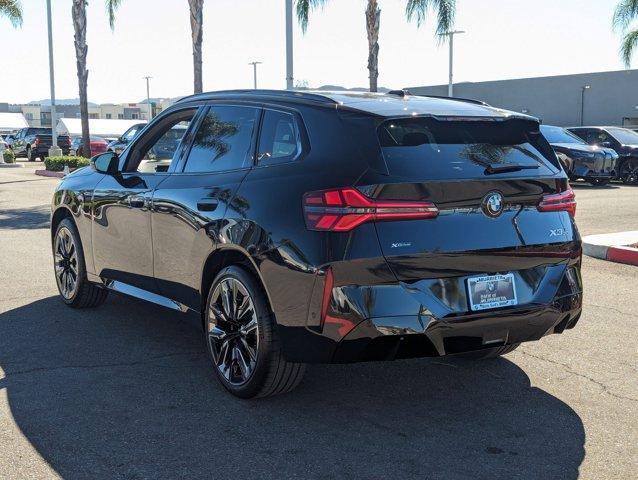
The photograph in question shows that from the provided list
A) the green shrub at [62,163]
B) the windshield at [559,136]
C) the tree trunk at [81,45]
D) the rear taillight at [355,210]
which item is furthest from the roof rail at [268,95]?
the tree trunk at [81,45]

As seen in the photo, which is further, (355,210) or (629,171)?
(629,171)

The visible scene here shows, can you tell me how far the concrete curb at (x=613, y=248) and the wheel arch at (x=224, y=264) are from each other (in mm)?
6387

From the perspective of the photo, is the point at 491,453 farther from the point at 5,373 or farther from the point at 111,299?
the point at 111,299

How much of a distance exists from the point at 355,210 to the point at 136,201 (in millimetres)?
2330

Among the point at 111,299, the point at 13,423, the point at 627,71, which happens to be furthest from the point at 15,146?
the point at 13,423

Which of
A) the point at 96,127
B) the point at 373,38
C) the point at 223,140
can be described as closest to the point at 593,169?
the point at 373,38

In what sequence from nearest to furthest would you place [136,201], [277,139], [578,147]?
1. [277,139]
2. [136,201]
3. [578,147]

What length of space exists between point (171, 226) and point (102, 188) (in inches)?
51.6

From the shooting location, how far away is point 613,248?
1007 cm

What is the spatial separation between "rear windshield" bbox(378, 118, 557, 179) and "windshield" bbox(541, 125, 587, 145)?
746 inches

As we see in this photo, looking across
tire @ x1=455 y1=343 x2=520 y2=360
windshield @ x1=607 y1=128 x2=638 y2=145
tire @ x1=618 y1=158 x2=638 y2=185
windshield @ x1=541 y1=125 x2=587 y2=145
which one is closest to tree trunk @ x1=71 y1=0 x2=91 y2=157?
windshield @ x1=541 y1=125 x2=587 y2=145

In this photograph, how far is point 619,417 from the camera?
459 centimetres

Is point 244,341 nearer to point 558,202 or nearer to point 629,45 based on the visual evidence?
point 558,202

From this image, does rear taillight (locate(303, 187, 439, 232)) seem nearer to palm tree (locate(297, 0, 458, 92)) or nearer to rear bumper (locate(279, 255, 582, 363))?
rear bumper (locate(279, 255, 582, 363))
